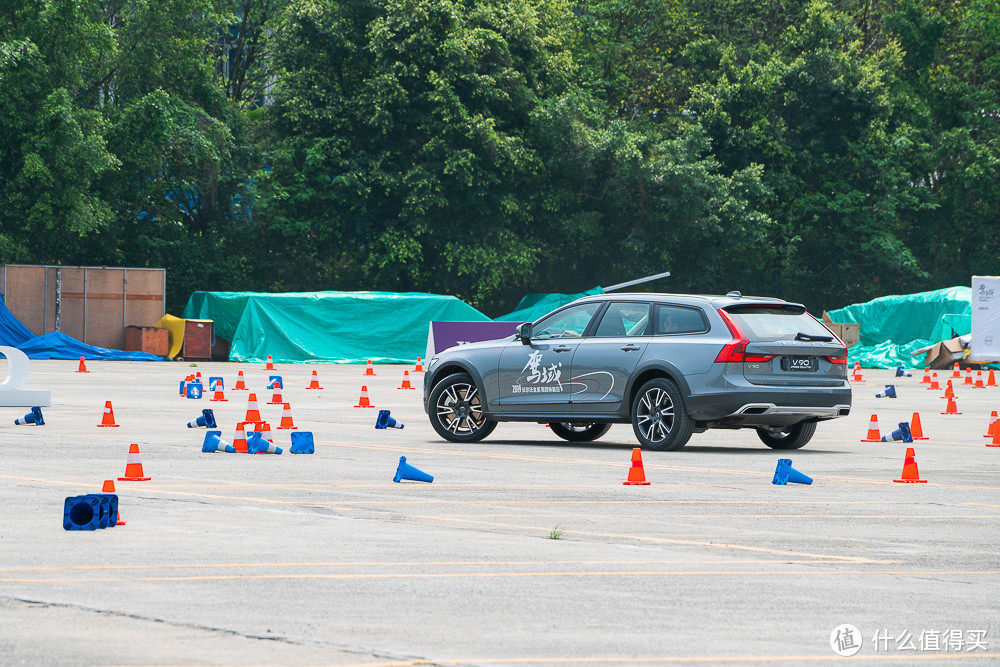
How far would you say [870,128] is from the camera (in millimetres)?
54969

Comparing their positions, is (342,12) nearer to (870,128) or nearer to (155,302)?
(155,302)

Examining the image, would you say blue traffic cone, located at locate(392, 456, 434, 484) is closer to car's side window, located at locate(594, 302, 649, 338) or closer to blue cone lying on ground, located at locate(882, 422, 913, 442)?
car's side window, located at locate(594, 302, 649, 338)

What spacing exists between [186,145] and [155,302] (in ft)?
18.8

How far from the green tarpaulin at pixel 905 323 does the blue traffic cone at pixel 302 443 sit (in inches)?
1313

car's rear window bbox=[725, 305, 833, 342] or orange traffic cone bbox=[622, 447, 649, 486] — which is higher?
car's rear window bbox=[725, 305, 833, 342]

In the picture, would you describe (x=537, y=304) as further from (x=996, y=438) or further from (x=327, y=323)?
(x=996, y=438)

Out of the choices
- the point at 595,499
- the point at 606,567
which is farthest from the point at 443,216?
the point at 606,567

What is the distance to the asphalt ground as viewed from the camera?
5.73 m

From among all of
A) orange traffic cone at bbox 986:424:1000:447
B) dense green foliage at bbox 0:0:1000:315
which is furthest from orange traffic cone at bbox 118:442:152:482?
dense green foliage at bbox 0:0:1000:315

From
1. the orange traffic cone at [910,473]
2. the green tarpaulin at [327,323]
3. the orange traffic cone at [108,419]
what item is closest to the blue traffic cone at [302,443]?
the orange traffic cone at [108,419]

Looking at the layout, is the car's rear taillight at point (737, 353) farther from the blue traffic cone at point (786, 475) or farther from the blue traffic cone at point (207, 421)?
the blue traffic cone at point (207, 421)

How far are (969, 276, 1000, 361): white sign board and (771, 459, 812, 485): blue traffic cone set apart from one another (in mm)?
25254

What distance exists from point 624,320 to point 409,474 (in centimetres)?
492

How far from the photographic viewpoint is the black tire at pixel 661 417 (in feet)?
48.8
